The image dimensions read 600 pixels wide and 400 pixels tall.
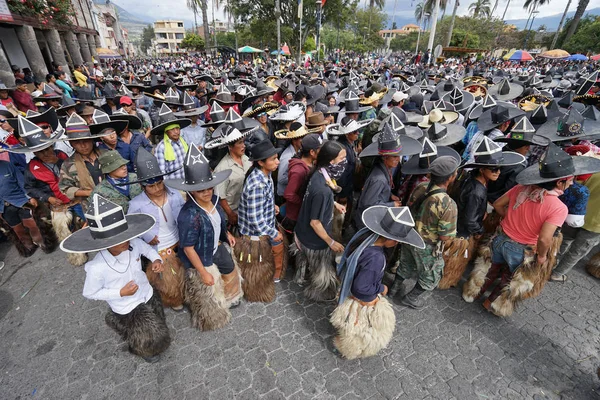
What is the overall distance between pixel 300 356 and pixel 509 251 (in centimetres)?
286

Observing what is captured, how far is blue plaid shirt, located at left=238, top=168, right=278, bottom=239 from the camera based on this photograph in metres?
3.42

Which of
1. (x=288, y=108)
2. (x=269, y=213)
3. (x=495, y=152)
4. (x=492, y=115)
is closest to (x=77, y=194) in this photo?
(x=269, y=213)

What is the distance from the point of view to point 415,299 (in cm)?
391

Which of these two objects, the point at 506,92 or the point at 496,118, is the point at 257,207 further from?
the point at 506,92

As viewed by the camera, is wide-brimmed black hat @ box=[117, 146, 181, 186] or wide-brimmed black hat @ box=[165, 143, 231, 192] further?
wide-brimmed black hat @ box=[117, 146, 181, 186]

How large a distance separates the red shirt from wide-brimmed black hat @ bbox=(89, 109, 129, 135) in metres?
5.98

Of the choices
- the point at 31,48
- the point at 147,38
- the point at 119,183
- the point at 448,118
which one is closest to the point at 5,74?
the point at 31,48

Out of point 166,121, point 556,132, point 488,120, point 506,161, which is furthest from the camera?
point 488,120

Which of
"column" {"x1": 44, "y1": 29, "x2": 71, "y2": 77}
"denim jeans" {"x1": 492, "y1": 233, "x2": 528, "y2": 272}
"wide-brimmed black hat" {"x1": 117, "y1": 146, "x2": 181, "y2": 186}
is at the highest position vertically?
"column" {"x1": 44, "y1": 29, "x2": 71, "y2": 77}

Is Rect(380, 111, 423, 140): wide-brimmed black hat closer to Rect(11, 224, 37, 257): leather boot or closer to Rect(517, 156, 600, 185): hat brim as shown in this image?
Rect(517, 156, 600, 185): hat brim

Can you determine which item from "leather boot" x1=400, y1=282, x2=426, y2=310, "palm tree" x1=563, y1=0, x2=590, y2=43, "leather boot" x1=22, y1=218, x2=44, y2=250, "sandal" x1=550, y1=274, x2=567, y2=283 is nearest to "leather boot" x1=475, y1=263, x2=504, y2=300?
"leather boot" x1=400, y1=282, x2=426, y2=310

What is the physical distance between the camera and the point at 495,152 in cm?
353

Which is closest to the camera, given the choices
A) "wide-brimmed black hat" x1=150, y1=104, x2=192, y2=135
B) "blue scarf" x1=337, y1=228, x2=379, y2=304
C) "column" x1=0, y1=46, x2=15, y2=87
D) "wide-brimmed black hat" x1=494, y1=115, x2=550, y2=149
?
"blue scarf" x1=337, y1=228, x2=379, y2=304

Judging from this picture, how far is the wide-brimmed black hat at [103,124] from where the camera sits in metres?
4.50
